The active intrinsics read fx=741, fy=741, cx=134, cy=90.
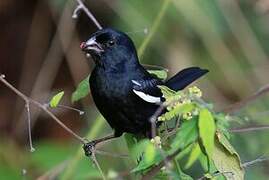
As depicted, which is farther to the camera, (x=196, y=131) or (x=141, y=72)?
(x=141, y=72)

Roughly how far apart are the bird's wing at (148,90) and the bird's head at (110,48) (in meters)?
0.11

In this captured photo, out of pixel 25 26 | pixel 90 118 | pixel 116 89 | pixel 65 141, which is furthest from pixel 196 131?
pixel 25 26

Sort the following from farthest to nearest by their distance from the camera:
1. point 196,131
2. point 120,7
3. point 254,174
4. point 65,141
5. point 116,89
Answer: point 65,141 < point 120,7 < point 254,174 < point 116,89 < point 196,131

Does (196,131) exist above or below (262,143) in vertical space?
above

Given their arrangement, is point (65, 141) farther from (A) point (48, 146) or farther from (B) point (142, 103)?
(B) point (142, 103)

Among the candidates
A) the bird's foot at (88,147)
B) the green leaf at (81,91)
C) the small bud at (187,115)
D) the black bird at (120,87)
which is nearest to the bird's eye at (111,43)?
the black bird at (120,87)

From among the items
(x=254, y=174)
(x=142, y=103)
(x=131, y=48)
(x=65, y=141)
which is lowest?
(x=254, y=174)

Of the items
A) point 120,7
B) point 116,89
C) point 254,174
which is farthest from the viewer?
point 120,7

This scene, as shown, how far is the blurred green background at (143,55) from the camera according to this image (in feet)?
12.6

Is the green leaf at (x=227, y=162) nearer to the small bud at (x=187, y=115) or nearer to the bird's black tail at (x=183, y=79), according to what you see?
the small bud at (x=187, y=115)

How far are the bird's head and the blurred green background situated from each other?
0.88 meters

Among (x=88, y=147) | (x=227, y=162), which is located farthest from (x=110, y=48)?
(x=227, y=162)

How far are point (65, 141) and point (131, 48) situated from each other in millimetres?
2040

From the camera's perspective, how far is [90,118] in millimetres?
4172
